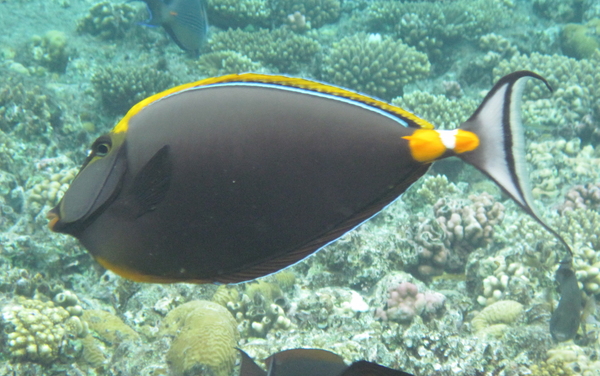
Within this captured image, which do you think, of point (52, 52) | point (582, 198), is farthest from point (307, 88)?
point (52, 52)

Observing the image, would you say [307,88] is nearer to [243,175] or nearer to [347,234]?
[243,175]

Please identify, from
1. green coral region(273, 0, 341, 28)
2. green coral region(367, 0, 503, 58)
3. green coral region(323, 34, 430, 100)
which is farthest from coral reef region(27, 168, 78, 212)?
green coral region(367, 0, 503, 58)

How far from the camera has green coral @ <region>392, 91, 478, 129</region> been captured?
21.0ft

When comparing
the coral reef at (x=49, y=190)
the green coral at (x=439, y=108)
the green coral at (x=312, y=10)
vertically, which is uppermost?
the green coral at (x=312, y=10)

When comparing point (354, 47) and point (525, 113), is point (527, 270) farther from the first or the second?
point (354, 47)

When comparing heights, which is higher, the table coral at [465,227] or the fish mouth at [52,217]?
the fish mouth at [52,217]

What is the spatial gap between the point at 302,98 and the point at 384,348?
2241mm

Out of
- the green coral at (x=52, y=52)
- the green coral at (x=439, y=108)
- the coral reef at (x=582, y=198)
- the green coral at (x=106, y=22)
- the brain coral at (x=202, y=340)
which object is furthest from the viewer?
the green coral at (x=106, y=22)

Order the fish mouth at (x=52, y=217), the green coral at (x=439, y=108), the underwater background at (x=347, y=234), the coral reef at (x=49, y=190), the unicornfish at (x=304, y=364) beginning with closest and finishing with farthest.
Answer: the fish mouth at (x=52, y=217)
the unicornfish at (x=304, y=364)
the underwater background at (x=347, y=234)
the coral reef at (x=49, y=190)
the green coral at (x=439, y=108)

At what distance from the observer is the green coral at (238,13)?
8555mm

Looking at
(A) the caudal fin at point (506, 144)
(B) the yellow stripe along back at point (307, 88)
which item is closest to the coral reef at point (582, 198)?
(A) the caudal fin at point (506, 144)

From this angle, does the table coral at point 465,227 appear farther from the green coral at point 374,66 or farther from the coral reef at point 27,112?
the coral reef at point 27,112

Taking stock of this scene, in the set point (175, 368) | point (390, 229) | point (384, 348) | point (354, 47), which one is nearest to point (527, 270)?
point (390, 229)

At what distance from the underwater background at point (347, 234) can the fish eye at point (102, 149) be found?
2.25 metres
